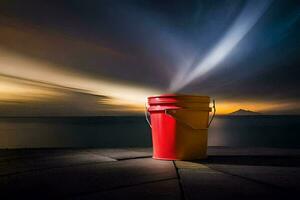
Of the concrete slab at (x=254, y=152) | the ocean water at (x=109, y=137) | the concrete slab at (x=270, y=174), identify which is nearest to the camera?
the concrete slab at (x=270, y=174)

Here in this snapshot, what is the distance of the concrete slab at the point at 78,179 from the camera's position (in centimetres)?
185

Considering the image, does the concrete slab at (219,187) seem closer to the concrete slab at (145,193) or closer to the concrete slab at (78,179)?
the concrete slab at (145,193)

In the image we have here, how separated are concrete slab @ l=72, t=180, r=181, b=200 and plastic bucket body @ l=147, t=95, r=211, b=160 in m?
1.40

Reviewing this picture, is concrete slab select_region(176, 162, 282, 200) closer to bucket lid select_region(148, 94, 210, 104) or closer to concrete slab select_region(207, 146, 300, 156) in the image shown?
bucket lid select_region(148, 94, 210, 104)

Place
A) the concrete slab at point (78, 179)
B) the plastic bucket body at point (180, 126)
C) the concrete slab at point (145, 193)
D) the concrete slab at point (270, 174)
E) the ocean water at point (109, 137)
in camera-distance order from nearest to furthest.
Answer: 1. the concrete slab at point (145, 193)
2. the concrete slab at point (78, 179)
3. the concrete slab at point (270, 174)
4. the plastic bucket body at point (180, 126)
5. the ocean water at point (109, 137)

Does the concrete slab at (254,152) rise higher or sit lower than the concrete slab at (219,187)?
higher

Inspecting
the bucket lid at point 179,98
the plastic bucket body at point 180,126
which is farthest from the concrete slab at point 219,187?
the bucket lid at point 179,98

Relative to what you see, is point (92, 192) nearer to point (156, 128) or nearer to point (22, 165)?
point (22, 165)

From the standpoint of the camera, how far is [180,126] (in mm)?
3393

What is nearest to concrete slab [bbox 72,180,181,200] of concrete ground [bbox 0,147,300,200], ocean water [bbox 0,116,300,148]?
concrete ground [bbox 0,147,300,200]

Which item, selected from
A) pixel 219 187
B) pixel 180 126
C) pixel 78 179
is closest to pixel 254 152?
pixel 180 126

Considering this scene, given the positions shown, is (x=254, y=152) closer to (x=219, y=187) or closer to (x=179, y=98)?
(x=179, y=98)

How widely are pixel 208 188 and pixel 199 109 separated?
5.31 feet

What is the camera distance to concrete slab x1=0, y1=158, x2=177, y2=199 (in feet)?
6.06
